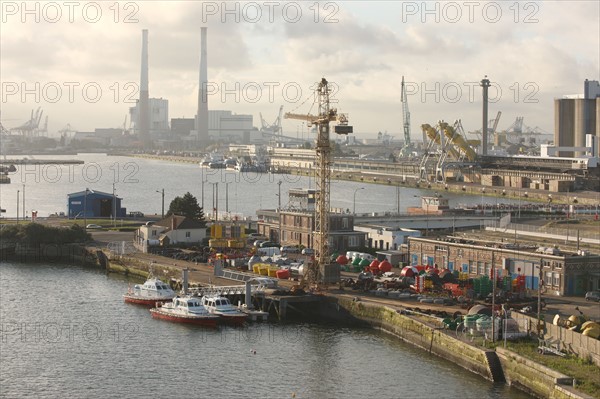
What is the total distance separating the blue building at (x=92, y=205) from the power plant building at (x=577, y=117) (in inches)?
1299

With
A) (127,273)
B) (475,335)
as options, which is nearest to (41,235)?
(127,273)

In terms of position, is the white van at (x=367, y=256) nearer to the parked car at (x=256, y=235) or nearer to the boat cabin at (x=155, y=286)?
the boat cabin at (x=155, y=286)

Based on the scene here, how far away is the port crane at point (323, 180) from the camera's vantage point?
16.7 m

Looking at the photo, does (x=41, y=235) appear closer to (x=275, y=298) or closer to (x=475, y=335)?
(x=275, y=298)

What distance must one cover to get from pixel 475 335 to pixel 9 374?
5.35m

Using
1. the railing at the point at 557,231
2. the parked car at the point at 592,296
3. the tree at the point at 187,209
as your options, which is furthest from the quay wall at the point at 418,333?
the tree at the point at 187,209

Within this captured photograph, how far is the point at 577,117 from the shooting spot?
59969mm

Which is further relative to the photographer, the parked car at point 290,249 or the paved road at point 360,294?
the parked car at point 290,249

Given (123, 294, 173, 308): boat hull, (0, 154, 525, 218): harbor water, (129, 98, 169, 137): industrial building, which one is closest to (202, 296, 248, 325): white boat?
(123, 294, 173, 308): boat hull

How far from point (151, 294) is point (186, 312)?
1.68 metres

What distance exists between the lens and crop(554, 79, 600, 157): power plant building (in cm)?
5853

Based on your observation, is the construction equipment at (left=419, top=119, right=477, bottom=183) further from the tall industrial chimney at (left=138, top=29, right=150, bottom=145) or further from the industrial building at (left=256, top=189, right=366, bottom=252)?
the tall industrial chimney at (left=138, top=29, right=150, bottom=145)

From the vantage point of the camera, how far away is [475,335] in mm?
12758

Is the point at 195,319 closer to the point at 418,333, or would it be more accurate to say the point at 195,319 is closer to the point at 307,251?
the point at 418,333
